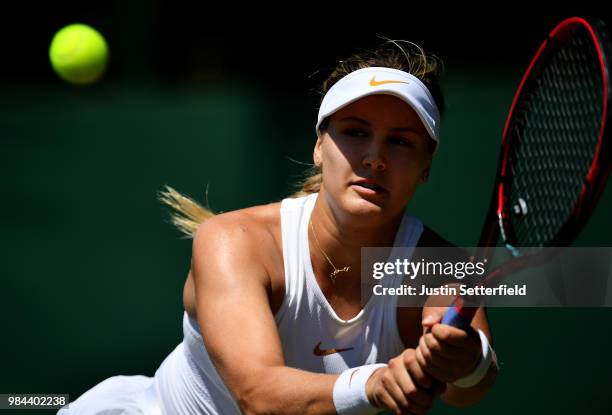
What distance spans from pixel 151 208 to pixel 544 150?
246cm

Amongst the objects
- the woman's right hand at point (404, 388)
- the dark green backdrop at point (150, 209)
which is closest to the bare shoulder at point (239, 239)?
the woman's right hand at point (404, 388)

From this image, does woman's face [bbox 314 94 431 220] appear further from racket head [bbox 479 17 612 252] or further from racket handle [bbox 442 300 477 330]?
racket handle [bbox 442 300 477 330]

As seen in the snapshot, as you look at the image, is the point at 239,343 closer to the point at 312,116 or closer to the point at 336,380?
the point at 336,380

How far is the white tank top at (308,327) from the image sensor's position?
237 cm

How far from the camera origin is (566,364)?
151 inches

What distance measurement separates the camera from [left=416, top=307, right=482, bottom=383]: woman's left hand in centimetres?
181

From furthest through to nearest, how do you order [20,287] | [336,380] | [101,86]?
[101,86] → [20,287] → [336,380]

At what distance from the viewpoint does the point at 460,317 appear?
6.12 feet

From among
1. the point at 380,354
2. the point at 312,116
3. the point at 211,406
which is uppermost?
the point at 312,116

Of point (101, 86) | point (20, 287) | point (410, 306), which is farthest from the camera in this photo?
point (101, 86)

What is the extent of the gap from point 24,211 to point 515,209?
297 cm

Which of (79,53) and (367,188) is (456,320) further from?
(79,53)

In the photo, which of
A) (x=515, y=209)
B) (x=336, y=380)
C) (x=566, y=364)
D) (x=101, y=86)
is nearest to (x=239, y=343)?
(x=336, y=380)

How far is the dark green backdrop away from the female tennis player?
134 centimetres
